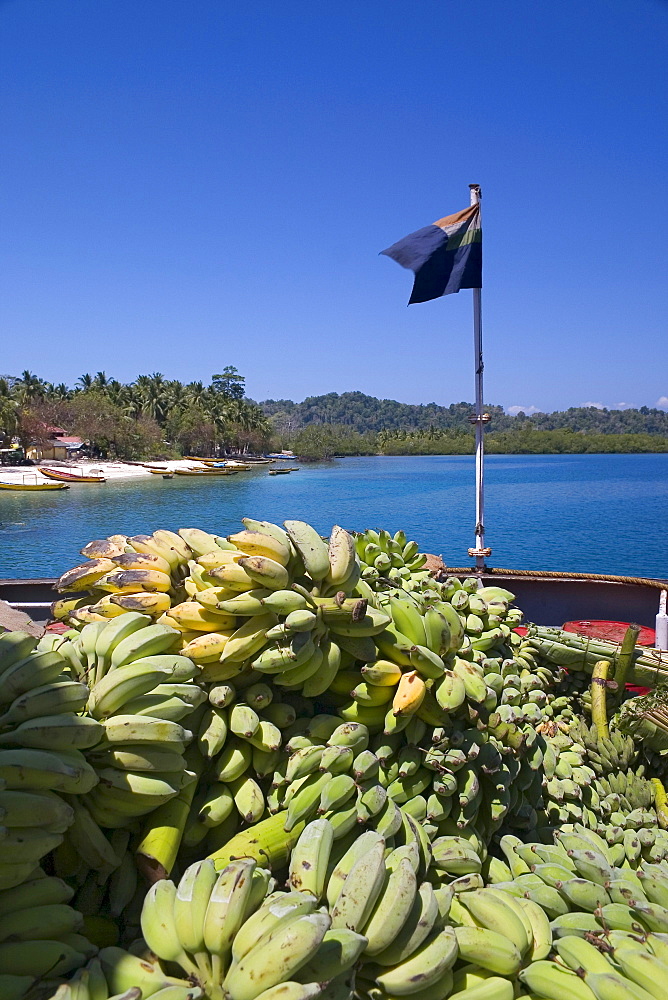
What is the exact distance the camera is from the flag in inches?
271

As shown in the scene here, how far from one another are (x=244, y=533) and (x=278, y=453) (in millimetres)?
101222

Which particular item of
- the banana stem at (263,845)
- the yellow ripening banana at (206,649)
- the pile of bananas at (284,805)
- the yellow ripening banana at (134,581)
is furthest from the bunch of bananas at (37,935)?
the yellow ripening banana at (134,581)

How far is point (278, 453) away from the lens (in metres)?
102

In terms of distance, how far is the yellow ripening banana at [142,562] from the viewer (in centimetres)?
182

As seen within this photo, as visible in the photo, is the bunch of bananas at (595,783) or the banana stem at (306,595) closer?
the banana stem at (306,595)

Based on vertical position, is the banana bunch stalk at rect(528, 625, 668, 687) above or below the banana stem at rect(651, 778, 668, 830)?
above

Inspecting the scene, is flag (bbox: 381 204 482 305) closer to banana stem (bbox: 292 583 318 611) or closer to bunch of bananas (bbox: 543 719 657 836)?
bunch of bananas (bbox: 543 719 657 836)

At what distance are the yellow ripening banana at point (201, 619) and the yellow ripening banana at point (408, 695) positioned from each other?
48cm

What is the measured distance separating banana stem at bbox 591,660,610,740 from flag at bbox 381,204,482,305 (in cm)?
518

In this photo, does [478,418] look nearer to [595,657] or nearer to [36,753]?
[595,657]

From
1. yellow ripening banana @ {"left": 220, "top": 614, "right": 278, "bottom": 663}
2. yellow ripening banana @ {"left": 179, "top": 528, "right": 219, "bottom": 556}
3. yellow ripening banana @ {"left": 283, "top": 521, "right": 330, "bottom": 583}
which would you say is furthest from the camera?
yellow ripening banana @ {"left": 179, "top": 528, "right": 219, "bottom": 556}

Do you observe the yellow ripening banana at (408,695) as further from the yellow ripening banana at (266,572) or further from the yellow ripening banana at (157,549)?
the yellow ripening banana at (157,549)

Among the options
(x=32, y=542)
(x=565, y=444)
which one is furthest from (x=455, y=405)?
(x=32, y=542)

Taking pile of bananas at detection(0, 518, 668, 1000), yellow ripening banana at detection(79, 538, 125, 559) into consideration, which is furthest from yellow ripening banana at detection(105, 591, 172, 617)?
yellow ripening banana at detection(79, 538, 125, 559)
